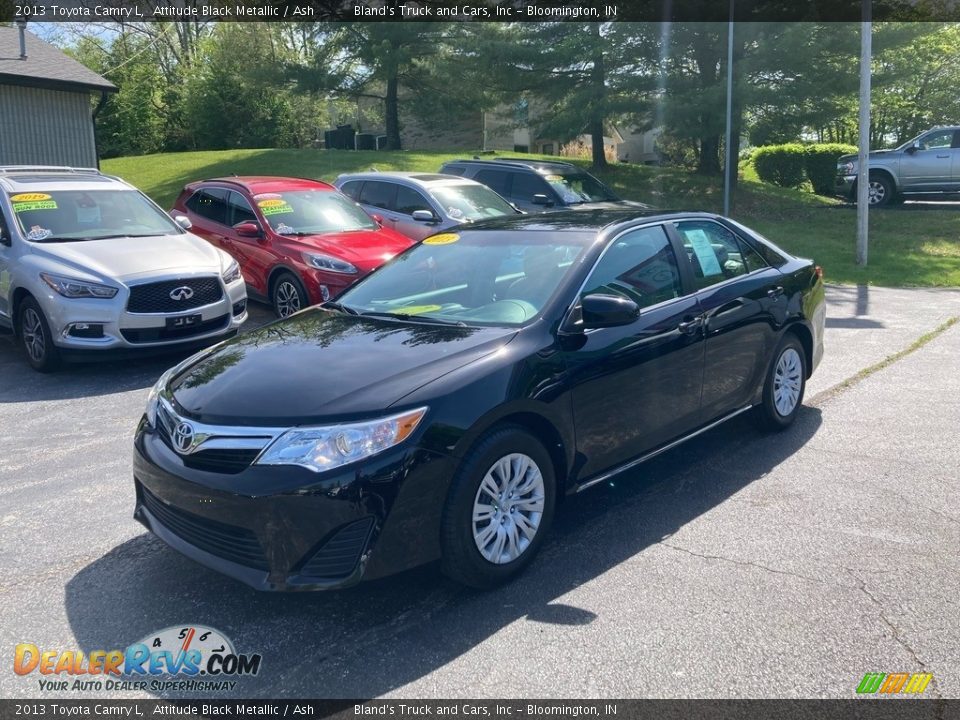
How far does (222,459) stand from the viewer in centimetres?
362

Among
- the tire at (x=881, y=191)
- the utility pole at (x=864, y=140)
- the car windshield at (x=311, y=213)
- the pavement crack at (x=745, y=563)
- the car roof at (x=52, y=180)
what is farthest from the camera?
the tire at (x=881, y=191)

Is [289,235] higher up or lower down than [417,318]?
higher up

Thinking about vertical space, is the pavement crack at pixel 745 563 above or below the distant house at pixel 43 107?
below

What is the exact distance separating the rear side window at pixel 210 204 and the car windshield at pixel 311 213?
69 cm

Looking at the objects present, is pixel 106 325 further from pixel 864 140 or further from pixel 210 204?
pixel 864 140

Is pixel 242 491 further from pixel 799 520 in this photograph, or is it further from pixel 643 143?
pixel 643 143

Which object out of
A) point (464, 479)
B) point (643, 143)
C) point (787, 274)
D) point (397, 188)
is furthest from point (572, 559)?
point (643, 143)

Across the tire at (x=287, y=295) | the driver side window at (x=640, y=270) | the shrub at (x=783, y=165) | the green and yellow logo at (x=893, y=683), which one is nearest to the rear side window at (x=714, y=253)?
the driver side window at (x=640, y=270)

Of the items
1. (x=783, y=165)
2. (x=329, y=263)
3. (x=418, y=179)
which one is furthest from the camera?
(x=783, y=165)

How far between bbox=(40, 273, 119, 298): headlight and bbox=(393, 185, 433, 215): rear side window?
5.04 m

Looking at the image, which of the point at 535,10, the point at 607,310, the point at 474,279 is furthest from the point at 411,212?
the point at 535,10

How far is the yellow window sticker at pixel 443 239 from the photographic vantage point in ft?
18.0

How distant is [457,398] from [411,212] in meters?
8.62

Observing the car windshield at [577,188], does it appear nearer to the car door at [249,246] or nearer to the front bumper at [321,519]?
the car door at [249,246]
